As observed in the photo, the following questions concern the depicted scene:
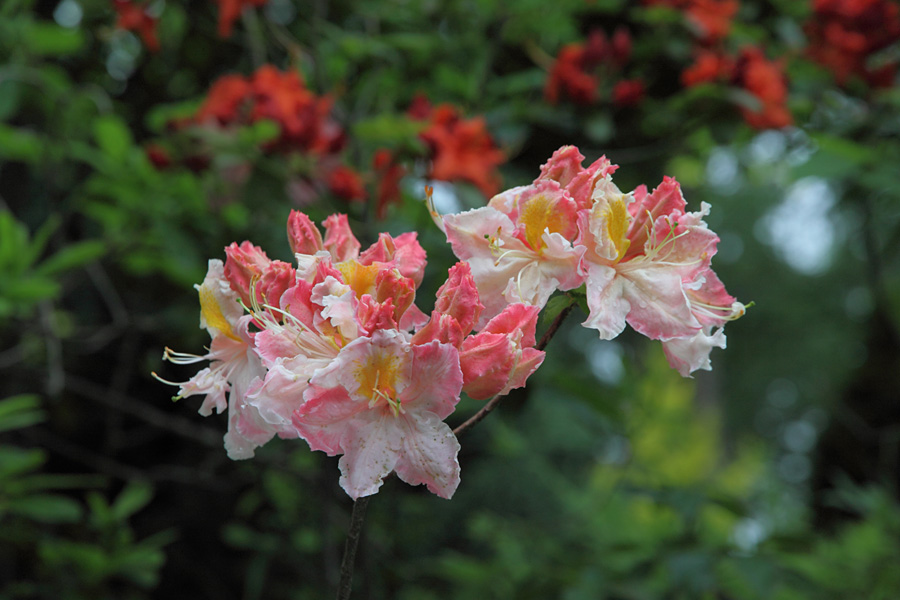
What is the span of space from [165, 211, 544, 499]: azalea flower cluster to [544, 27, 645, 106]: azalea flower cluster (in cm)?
128

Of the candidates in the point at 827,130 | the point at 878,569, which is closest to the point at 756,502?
the point at 878,569

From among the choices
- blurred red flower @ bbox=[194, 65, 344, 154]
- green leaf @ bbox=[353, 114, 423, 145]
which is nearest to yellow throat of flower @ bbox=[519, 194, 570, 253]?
green leaf @ bbox=[353, 114, 423, 145]

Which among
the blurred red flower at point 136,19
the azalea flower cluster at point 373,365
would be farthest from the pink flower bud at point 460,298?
the blurred red flower at point 136,19

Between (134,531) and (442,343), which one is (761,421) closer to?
(134,531)

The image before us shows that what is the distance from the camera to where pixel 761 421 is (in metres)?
14.0

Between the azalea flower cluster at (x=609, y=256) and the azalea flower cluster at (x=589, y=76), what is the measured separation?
3.81 ft

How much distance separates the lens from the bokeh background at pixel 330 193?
61.6 inches

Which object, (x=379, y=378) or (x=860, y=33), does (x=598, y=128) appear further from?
(x=379, y=378)

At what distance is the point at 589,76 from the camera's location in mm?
1834

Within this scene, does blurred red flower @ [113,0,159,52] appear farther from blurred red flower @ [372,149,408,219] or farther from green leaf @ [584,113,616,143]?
green leaf @ [584,113,616,143]

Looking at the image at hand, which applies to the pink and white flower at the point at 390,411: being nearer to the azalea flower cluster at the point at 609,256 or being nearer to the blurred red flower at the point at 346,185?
the azalea flower cluster at the point at 609,256

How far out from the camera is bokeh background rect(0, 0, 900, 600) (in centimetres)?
Result: 156

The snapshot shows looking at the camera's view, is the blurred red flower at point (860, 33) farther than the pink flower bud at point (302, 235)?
Yes

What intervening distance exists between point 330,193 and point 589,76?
29.4 inches
